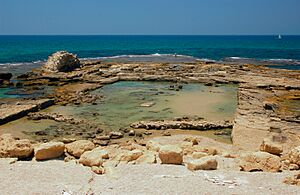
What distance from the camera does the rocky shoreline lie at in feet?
32.2

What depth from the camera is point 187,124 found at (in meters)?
17.2

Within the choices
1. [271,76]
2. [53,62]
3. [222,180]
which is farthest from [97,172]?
[53,62]

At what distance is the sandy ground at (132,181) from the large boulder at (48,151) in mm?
525

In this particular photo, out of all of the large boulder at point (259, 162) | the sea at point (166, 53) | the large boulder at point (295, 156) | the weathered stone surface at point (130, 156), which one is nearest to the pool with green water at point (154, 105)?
the weathered stone surface at point (130, 156)

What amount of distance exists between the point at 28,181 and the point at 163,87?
71.8 feet

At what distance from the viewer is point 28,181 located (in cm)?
833

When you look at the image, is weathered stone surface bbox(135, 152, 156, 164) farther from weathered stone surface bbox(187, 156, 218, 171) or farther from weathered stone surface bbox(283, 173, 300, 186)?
weathered stone surface bbox(283, 173, 300, 186)

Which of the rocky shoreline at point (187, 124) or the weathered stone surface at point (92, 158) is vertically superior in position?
the weathered stone surface at point (92, 158)

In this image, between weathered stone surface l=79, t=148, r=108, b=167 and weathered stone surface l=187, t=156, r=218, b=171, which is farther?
weathered stone surface l=79, t=148, r=108, b=167

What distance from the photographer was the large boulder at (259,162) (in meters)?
9.45

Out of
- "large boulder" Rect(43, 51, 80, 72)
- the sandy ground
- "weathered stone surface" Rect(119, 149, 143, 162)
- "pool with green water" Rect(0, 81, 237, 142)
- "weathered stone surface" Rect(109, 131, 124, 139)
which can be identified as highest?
the sandy ground

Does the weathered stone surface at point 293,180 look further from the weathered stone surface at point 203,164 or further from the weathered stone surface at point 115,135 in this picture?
the weathered stone surface at point 115,135

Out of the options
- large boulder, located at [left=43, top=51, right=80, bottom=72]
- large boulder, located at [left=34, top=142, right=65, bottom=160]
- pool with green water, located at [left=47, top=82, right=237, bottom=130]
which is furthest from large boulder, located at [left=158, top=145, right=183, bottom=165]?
large boulder, located at [left=43, top=51, right=80, bottom=72]

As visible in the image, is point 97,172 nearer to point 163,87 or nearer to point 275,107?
point 275,107
